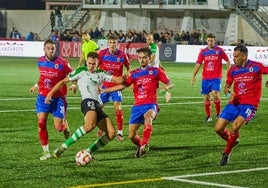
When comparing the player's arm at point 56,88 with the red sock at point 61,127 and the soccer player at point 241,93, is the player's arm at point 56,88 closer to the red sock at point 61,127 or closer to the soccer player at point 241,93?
the red sock at point 61,127

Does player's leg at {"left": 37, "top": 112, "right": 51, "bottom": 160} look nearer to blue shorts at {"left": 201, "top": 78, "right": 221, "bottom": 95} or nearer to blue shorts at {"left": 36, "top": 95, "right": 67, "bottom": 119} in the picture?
blue shorts at {"left": 36, "top": 95, "right": 67, "bottom": 119}

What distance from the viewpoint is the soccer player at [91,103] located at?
1345 centimetres

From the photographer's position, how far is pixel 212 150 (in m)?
15.5

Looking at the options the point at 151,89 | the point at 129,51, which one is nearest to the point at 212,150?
the point at 151,89

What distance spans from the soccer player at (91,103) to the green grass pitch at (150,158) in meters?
0.40

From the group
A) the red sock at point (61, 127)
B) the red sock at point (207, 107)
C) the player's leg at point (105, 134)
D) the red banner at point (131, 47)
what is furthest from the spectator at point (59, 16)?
the player's leg at point (105, 134)

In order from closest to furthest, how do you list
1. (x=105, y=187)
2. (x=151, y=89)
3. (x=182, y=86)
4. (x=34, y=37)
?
(x=105, y=187)
(x=151, y=89)
(x=182, y=86)
(x=34, y=37)

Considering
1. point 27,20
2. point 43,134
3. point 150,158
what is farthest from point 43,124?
point 27,20

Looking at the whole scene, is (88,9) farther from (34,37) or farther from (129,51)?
(129,51)

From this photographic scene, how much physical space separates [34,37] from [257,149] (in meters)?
50.0

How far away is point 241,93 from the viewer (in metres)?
13.9

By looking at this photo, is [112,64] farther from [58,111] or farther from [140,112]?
[140,112]

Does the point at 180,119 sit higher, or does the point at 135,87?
the point at 135,87

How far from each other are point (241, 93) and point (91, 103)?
264 centimetres
